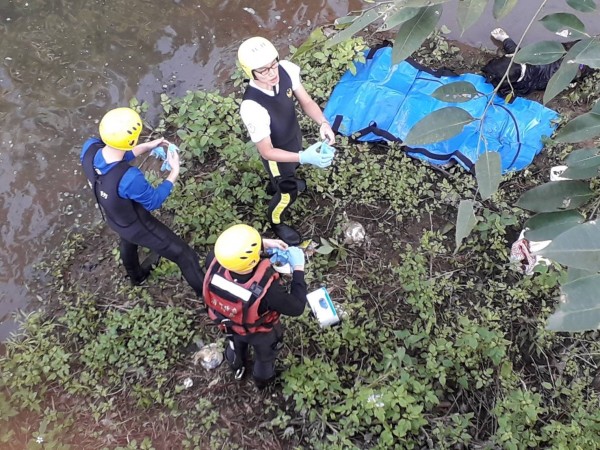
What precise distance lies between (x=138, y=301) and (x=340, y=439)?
1728 millimetres

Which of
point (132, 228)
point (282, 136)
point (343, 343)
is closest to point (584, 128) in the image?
point (282, 136)

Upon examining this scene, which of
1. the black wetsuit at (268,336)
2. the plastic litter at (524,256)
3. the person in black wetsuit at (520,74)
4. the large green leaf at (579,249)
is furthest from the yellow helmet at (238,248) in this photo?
the person in black wetsuit at (520,74)

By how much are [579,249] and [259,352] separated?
2.33 m

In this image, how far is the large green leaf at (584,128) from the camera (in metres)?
1.58

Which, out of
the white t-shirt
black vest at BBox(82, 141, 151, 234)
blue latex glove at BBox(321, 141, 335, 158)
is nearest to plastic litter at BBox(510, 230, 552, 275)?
blue latex glove at BBox(321, 141, 335, 158)

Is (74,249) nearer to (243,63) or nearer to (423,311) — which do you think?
(243,63)

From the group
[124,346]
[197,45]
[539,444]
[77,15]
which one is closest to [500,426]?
[539,444]

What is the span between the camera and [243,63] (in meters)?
2.92

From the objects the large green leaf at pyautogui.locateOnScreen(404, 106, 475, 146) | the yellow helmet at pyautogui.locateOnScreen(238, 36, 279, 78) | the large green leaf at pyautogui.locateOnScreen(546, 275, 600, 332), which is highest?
the large green leaf at pyautogui.locateOnScreen(546, 275, 600, 332)

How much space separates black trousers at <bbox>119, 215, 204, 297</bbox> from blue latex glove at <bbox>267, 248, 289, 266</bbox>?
746 mm

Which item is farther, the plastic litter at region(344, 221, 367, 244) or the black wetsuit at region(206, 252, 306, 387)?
the plastic litter at region(344, 221, 367, 244)

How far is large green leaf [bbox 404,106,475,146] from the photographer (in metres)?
1.34

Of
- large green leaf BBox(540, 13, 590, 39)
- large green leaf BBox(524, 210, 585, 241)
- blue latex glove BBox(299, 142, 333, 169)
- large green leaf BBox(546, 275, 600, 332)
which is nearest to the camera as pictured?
large green leaf BBox(546, 275, 600, 332)

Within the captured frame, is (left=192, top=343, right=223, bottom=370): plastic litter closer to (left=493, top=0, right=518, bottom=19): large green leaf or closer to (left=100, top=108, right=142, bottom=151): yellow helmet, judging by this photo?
(left=100, top=108, right=142, bottom=151): yellow helmet
